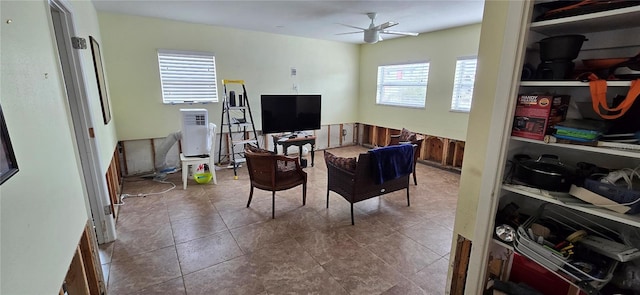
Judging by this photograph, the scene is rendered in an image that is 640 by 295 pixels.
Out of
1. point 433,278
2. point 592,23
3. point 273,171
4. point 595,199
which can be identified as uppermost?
point 592,23

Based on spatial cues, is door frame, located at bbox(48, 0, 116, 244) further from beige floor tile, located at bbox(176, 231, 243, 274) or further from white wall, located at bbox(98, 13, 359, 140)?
white wall, located at bbox(98, 13, 359, 140)

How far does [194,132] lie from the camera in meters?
3.87

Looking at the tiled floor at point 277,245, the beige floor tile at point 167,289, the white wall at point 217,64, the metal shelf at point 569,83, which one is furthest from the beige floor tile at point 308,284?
the white wall at point 217,64

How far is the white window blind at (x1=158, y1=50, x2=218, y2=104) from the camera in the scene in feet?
14.2

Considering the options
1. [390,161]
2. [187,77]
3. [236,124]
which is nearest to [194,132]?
[236,124]

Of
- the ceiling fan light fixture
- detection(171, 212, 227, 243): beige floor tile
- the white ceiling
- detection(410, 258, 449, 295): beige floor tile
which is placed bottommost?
detection(410, 258, 449, 295): beige floor tile

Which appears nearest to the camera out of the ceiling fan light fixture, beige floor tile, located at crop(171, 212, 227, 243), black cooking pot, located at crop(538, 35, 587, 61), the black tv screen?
black cooking pot, located at crop(538, 35, 587, 61)

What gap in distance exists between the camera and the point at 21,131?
40.7 inches

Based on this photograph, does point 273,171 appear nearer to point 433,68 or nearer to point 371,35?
point 371,35

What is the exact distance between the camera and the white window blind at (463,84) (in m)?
4.44

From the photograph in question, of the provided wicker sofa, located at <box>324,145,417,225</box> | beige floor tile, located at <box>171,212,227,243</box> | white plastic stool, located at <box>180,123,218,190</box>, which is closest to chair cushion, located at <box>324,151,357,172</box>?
wicker sofa, located at <box>324,145,417,225</box>

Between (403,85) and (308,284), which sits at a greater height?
(403,85)

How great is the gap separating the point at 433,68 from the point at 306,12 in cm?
266

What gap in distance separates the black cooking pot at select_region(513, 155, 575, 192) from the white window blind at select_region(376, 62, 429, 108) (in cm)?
392
